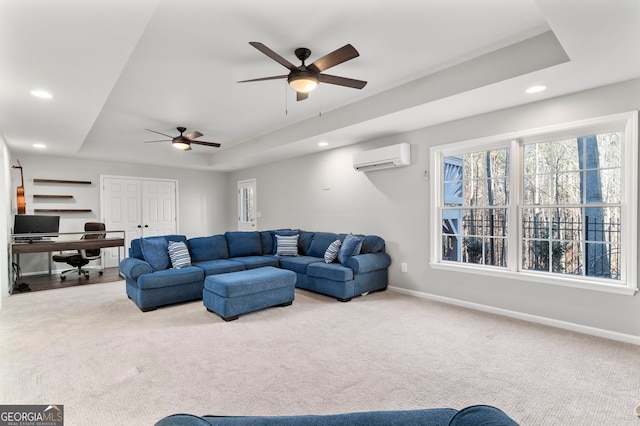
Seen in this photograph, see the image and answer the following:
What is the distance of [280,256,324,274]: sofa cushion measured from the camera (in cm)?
502

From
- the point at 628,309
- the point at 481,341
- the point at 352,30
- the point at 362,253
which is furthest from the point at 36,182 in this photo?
the point at 628,309

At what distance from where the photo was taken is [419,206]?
4609 mm

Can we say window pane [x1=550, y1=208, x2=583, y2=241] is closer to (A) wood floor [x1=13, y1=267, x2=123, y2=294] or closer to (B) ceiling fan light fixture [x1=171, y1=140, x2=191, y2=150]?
(B) ceiling fan light fixture [x1=171, y1=140, x2=191, y2=150]

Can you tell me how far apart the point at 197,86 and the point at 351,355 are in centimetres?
331

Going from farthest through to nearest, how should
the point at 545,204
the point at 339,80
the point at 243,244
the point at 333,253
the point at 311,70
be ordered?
the point at 243,244, the point at 333,253, the point at 545,204, the point at 339,80, the point at 311,70

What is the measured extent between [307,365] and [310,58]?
276 centimetres

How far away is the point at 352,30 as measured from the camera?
2.63 metres

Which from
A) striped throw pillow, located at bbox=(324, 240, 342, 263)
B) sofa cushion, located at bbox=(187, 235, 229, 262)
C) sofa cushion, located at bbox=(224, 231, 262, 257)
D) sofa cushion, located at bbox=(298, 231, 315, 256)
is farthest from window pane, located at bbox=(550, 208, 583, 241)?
sofa cushion, located at bbox=(187, 235, 229, 262)

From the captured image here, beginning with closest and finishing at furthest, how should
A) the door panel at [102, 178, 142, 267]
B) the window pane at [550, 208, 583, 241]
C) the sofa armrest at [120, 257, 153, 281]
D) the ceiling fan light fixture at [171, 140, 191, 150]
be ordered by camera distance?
the window pane at [550, 208, 583, 241] < the sofa armrest at [120, 257, 153, 281] < the ceiling fan light fixture at [171, 140, 191, 150] < the door panel at [102, 178, 142, 267]

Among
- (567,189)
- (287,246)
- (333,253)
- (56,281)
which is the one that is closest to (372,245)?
(333,253)

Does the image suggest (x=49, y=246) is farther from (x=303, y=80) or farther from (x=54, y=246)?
(x=303, y=80)

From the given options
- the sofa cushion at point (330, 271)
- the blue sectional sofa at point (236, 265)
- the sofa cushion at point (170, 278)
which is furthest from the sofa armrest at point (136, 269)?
the sofa cushion at point (330, 271)

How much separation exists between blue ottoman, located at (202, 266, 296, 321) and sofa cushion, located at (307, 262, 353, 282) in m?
0.58

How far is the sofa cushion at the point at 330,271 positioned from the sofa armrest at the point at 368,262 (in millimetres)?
92
